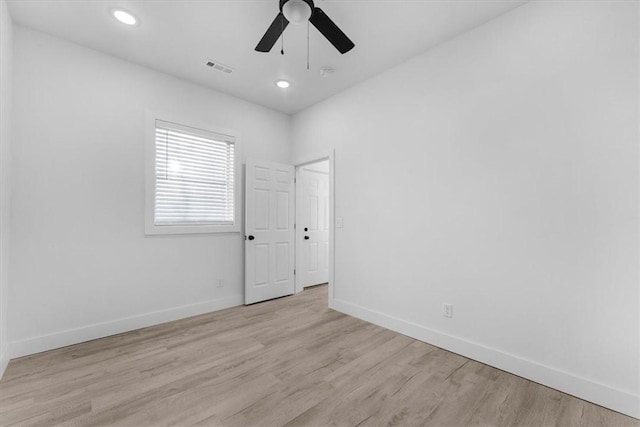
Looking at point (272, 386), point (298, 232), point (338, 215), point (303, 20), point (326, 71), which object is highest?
point (326, 71)

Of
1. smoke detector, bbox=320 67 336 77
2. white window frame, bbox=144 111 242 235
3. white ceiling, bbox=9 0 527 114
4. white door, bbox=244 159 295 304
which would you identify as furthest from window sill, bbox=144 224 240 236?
smoke detector, bbox=320 67 336 77

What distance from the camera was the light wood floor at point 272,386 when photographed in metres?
1.75

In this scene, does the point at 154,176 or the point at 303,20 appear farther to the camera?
the point at 154,176

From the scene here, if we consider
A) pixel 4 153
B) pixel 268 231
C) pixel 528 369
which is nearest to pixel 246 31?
pixel 4 153

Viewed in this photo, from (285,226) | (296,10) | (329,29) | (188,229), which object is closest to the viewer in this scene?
(296,10)

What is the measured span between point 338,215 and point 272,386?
7.40 ft

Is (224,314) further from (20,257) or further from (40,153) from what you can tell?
(40,153)

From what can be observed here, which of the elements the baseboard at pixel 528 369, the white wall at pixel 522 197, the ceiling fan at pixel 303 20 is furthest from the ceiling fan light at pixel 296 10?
the baseboard at pixel 528 369

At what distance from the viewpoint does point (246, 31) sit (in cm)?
262

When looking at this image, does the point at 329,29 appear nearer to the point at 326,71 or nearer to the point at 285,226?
the point at 326,71

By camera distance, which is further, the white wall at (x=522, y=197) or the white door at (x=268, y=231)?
the white door at (x=268, y=231)

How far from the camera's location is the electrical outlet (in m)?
2.67

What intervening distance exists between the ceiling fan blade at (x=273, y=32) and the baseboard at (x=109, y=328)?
10.2 ft

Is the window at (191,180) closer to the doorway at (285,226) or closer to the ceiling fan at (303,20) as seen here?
the doorway at (285,226)
